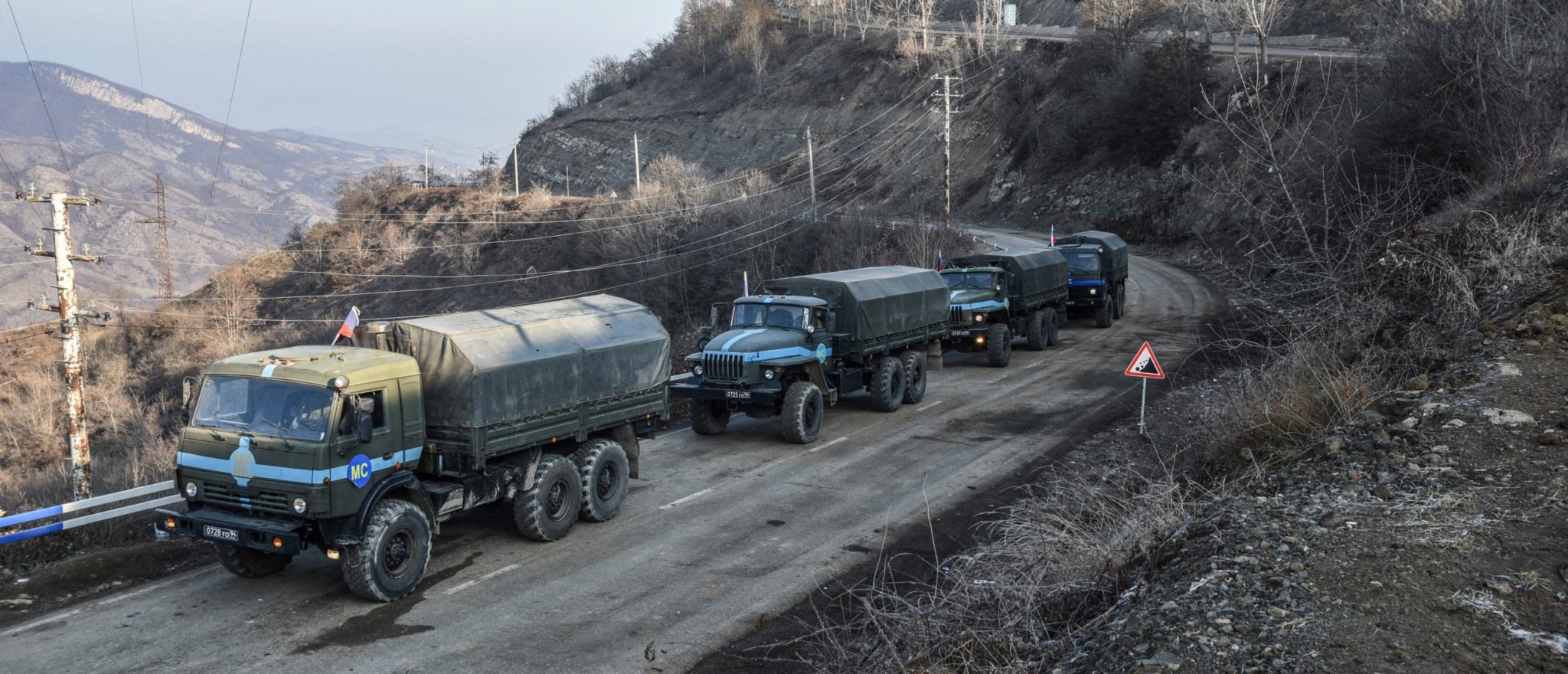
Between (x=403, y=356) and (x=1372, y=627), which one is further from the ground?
(x=403, y=356)

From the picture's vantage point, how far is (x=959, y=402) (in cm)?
1855

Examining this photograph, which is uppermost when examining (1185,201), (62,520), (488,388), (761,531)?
(1185,201)

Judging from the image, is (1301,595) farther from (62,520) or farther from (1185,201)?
(1185,201)

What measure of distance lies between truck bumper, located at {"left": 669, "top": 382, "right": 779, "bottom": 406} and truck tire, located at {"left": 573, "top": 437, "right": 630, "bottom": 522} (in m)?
3.30

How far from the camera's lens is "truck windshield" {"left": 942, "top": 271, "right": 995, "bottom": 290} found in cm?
2292

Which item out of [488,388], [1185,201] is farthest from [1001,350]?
[1185,201]

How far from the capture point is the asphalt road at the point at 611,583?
8047 millimetres

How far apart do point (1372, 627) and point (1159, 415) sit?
11.0 metres

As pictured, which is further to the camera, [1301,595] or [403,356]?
[403,356]

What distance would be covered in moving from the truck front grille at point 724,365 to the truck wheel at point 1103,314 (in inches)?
651

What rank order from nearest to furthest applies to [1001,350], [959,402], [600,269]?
[959,402]
[1001,350]
[600,269]

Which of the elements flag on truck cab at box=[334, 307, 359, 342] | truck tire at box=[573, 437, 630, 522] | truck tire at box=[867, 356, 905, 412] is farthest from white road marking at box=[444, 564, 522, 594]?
truck tire at box=[867, 356, 905, 412]

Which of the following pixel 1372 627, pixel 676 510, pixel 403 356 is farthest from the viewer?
pixel 676 510

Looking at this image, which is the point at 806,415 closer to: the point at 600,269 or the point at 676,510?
the point at 676,510
